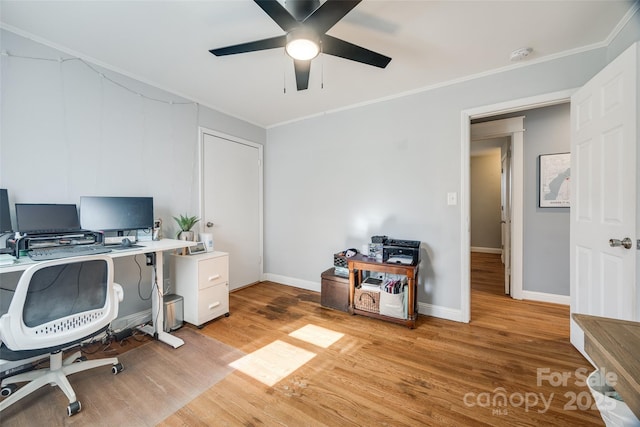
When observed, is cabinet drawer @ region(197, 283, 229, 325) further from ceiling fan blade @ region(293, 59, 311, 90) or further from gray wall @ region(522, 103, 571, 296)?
gray wall @ region(522, 103, 571, 296)

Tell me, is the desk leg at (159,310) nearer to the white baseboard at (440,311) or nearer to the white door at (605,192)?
the white baseboard at (440,311)

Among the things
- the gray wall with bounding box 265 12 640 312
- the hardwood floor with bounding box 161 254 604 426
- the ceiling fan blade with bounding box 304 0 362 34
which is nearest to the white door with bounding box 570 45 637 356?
the gray wall with bounding box 265 12 640 312

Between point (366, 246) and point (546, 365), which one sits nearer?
point (546, 365)

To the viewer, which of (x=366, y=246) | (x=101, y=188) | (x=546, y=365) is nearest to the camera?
(x=546, y=365)

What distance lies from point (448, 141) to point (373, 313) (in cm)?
193

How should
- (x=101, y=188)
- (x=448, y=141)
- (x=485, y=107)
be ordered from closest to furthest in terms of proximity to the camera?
(x=101, y=188), (x=485, y=107), (x=448, y=141)

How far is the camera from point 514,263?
3137 millimetres

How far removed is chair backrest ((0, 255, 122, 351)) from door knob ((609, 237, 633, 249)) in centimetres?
315

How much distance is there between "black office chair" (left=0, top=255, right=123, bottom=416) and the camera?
1247mm

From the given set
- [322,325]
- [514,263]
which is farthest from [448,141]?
[322,325]

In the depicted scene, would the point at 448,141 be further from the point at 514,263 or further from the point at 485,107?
the point at 514,263

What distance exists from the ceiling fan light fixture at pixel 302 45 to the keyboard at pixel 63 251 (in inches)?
72.6

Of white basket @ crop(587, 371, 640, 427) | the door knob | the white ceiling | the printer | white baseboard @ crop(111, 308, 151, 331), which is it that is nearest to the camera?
white basket @ crop(587, 371, 640, 427)

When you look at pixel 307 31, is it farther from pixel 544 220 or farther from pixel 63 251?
pixel 544 220
